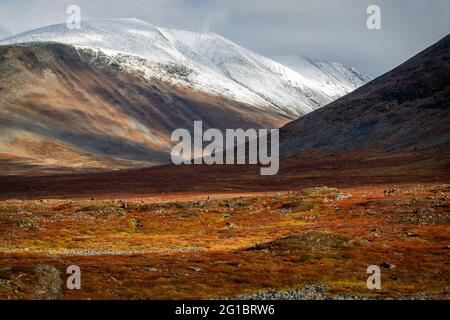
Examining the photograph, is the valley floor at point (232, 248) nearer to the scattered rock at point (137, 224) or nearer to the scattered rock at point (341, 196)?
the scattered rock at point (137, 224)

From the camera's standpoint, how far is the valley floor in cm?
4059

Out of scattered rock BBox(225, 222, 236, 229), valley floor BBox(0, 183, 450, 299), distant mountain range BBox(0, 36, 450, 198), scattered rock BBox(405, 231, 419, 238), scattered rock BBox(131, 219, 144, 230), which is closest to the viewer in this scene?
valley floor BBox(0, 183, 450, 299)

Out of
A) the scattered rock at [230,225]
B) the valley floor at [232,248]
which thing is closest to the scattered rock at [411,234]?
the valley floor at [232,248]

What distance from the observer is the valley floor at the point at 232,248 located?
40.6m

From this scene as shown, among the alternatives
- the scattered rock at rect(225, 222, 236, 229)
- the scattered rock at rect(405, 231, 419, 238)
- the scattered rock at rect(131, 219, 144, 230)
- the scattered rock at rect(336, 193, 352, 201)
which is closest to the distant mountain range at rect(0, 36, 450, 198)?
the scattered rock at rect(336, 193, 352, 201)

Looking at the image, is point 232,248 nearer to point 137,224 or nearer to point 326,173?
point 137,224

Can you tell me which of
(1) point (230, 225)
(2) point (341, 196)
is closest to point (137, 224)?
(1) point (230, 225)

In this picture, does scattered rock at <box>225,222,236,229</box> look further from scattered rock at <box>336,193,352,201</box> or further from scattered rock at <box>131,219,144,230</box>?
scattered rock at <box>336,193,352,201</box>

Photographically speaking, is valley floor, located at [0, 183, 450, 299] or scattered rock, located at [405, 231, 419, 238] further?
scattered rock, located at [405, 231, 419, 238]

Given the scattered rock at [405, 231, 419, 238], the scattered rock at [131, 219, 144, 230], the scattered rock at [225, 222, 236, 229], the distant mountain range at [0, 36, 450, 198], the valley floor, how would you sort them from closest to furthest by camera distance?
the valley floor, the scattered rock at [405, 231, 419, 238], the scattered rock at [225, 222, 236, 229], the scattered rock at [131, 219, 144, 230], the distant mountain range at [0, 36, 450, 198]

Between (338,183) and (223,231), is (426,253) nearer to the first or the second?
(223,231)

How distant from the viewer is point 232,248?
2405 inches

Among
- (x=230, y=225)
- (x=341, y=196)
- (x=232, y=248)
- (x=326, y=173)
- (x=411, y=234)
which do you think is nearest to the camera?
(x=232, y=248)
